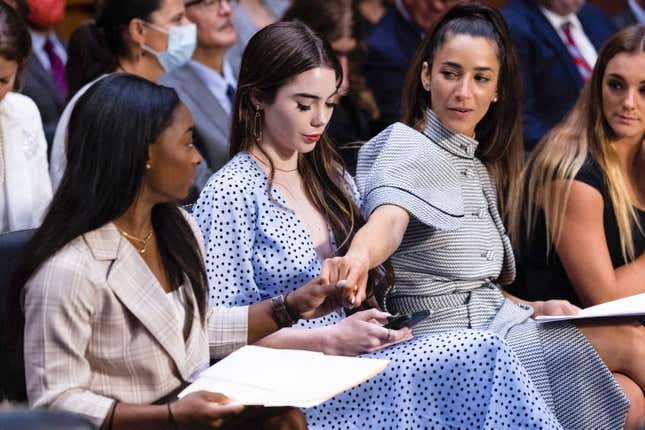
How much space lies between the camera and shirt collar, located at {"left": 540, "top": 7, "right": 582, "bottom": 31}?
5.29 meters

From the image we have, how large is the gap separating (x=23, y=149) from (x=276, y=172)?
103 cm

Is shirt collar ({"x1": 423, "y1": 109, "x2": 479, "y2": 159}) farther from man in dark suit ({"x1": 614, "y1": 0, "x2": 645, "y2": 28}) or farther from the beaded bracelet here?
man in dark suit ({"x1": 614, "y1": 0, "x2": 645, "y2": 28})

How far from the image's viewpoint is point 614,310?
2898mm

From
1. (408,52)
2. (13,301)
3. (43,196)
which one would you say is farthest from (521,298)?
(408,52)

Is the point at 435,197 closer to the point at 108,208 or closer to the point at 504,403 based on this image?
the point at 504,403

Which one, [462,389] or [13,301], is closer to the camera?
[13,301]

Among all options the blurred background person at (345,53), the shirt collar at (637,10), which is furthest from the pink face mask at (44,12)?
the shirt collar at (637,10)

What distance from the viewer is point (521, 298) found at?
11.1ft

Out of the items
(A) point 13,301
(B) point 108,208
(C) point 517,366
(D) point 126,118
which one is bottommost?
(C) point 517,366

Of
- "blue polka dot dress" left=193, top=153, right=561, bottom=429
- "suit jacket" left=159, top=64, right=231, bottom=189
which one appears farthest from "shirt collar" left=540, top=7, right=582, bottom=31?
"blue polka dot dress" left=193, top=153, right=561, bottom=429

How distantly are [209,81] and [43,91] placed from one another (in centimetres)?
62

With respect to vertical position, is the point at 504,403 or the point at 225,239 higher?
the point at 225,239

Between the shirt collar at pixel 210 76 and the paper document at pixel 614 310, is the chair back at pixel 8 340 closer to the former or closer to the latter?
the paper document at pixel 614 310

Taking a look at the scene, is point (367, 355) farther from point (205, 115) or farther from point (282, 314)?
point (205, 115)
